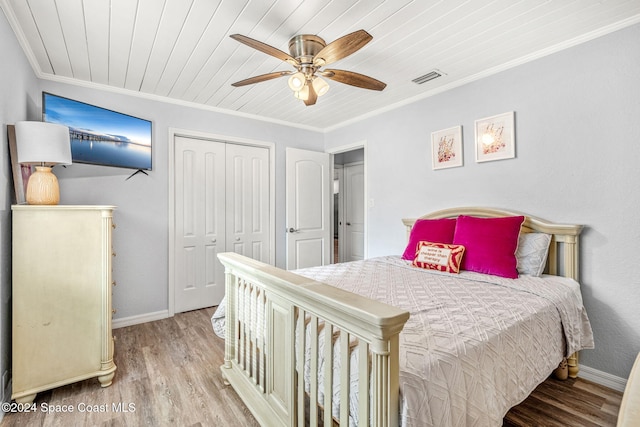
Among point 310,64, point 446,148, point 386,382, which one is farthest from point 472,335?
point 446,148

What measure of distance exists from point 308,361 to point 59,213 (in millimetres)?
1751

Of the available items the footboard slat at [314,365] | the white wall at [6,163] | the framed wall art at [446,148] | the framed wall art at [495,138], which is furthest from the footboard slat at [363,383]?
the framed wall art at [446,148]

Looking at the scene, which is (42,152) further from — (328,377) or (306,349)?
(328,377)

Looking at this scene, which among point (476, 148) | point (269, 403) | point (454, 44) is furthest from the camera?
point (476, 148)

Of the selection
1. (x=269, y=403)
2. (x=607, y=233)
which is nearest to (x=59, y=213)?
(x=269, y=403)

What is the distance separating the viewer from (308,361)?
1.27m

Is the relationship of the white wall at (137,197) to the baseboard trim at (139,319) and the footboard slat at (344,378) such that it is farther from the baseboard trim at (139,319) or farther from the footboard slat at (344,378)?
the footboard slat at (344,378)

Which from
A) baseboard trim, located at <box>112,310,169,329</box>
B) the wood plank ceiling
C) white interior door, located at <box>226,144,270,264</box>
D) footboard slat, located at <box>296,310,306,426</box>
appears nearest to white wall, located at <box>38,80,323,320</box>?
baseboard trim, located at <box>112,310,169,329</box>

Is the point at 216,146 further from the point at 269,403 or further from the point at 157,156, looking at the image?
the point at 269,403

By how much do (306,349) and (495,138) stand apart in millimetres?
2339

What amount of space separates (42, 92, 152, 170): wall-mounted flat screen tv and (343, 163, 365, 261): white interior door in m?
3.33

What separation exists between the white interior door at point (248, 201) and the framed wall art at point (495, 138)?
245cm

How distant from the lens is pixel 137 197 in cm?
302

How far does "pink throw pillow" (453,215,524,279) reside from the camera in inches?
82.3
